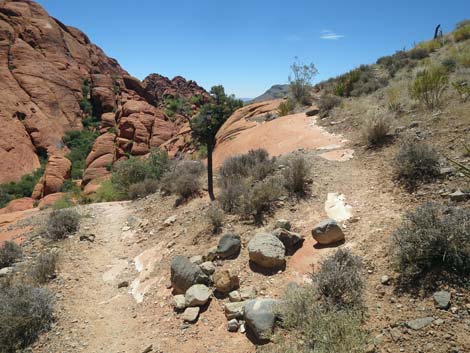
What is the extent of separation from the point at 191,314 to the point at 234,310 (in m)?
0.65

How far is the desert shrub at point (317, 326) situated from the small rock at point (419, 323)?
42 cm

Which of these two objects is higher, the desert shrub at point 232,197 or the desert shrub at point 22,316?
the desert shrub at point 232,197

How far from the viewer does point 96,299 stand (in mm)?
4934

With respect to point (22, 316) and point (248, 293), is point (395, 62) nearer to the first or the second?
point (248, 293)

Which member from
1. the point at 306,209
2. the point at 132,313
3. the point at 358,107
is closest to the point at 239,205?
the point at 306,209

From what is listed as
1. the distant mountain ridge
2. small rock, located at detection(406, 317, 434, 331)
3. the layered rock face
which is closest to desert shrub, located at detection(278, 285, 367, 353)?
small rock, located at detection(406, 317, 434, 331)

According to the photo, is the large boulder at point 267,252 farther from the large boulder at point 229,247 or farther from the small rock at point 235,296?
the small rock at point 235,296

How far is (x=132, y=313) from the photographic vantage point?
14.5 ft

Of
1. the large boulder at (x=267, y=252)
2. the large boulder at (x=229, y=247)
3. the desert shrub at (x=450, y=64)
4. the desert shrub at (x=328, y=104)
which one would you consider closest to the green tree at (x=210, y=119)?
the large boulder at (x=229, y=247)

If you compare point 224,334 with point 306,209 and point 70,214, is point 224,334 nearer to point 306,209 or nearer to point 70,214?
point 306,209

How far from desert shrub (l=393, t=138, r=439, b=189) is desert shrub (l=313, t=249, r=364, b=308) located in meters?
2.32

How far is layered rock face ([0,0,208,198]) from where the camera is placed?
26328mm

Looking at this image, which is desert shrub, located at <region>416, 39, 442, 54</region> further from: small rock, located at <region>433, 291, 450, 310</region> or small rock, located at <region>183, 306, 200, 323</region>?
small rock, located at <region>183, 306, 200, 323</region>

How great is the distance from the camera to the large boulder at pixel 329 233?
420cm
